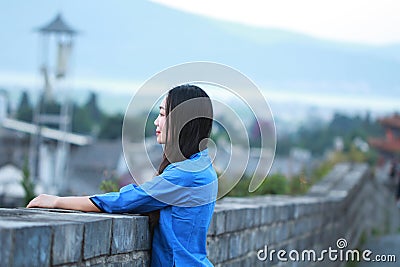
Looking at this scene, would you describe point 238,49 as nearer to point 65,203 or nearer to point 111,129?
point 65,203

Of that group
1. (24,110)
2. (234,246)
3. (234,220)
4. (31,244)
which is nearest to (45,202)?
(31,244)

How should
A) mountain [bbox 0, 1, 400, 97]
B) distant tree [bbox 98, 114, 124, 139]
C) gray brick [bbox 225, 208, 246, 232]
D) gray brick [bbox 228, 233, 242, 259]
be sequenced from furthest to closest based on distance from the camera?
distant tree [bbox 98, 114, 124, 139]
mountain [bbox 0, 1, 400, 97]
gray brick [bbox 228, 233, 242, 259]
gray brick [bbox 225, 208, 246, 232]

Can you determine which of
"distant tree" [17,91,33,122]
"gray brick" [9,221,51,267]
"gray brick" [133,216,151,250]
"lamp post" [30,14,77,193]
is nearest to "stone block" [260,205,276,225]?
"gray brick" [133,216,151,250]

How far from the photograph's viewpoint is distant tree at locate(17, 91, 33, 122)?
64312 mm

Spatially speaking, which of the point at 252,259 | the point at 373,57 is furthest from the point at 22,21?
the point at 252,259

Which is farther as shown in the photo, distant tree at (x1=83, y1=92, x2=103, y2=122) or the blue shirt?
distant tree at (x1=83, y1=92, x2=103, y2=122)

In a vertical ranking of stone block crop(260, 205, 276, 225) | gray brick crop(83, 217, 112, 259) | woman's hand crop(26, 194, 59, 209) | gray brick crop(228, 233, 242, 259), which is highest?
woman's hand crop(26, 194, 59, 209)

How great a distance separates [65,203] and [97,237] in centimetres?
46

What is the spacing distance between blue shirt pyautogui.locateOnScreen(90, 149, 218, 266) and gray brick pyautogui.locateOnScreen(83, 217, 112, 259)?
0.83 feet

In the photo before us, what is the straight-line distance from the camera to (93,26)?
53.7 m

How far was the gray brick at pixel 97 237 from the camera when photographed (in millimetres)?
3610

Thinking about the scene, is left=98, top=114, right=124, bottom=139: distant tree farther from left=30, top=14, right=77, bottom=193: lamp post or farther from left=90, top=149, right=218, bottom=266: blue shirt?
left=90, top=149, right=218, bottom=266: blue shirt

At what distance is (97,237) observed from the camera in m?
3.71

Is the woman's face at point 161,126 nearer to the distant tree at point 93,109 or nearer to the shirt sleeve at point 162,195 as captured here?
the shirt sleeve at point 162,195
